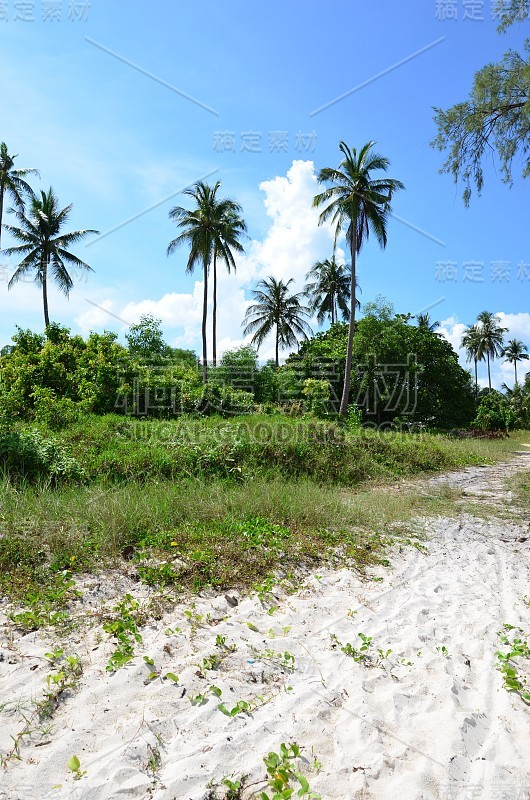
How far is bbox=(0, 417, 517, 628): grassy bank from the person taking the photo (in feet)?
14.7

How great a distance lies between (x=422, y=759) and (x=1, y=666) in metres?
2.45

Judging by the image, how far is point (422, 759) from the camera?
7.86 ft

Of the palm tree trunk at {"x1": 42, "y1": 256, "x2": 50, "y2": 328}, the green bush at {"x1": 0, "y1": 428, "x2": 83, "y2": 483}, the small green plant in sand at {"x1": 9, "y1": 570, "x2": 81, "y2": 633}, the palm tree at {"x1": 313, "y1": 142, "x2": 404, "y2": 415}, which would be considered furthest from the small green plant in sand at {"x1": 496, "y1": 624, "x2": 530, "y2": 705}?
the palm tree trunk at {"x1": 42, "y1": 256, "x2": 50, "y2": 328}

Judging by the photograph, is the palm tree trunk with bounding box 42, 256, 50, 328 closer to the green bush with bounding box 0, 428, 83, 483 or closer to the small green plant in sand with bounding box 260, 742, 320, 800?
the green bush with bounding box 0, 428, 83, 483

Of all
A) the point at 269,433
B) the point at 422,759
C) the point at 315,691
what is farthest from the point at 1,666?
the point at 269,433

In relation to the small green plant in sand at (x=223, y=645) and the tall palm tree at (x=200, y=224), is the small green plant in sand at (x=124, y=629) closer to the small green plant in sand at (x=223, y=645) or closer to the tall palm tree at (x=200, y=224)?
the small green plant in sand at (x=223, y=645)

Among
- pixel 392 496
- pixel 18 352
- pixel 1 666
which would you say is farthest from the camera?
pixel 18 352

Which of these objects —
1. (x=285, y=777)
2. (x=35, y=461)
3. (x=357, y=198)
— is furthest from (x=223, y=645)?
(x=357, y=198)

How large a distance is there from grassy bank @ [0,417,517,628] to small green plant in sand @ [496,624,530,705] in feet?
5.85

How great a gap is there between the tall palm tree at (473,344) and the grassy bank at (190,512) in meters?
44.7

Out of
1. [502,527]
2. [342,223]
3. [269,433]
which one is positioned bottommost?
[502,527]

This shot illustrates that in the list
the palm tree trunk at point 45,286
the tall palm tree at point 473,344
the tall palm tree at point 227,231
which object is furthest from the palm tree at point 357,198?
the tall palm tree at point 473,344

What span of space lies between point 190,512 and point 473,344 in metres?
52.6

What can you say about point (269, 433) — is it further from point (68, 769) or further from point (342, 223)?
point (342, 223)
